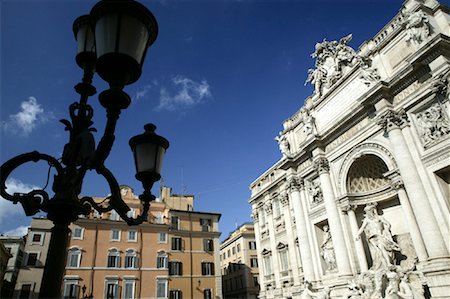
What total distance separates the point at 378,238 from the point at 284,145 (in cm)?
952

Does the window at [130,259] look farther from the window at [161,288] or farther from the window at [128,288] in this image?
the window at [161,288]

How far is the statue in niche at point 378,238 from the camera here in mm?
13672

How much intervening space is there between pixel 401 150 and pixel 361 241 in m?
5.16

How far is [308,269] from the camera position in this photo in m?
17.9

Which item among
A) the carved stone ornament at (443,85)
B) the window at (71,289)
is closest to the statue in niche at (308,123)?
the carved stone ornament at (443,85)

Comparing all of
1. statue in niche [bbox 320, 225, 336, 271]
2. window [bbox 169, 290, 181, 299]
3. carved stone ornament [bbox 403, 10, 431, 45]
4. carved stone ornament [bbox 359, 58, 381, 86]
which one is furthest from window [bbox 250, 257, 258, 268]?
carved stone ornament [bbox 403, 10, 431, 45]

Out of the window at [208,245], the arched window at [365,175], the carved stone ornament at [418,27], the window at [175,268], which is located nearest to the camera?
the carved stone ornament at [418,27]

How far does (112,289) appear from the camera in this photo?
27500 mm

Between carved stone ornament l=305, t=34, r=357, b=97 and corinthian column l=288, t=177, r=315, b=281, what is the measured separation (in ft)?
20.8

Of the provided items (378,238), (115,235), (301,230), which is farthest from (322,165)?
(115,235)

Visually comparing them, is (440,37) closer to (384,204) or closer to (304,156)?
(384,204)

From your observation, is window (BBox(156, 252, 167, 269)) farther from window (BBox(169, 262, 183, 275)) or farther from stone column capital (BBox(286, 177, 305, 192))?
stone column capital (BBox(286, 177, 305, 192))

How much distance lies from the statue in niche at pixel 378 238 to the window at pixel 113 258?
73.9 feet

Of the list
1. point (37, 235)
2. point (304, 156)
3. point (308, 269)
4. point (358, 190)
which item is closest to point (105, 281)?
point (37, 235)
